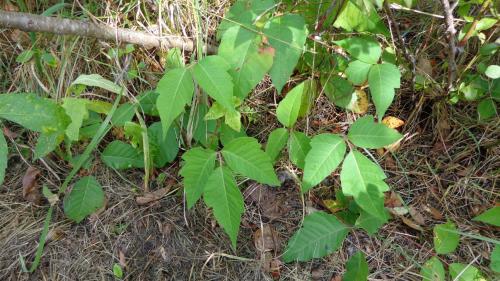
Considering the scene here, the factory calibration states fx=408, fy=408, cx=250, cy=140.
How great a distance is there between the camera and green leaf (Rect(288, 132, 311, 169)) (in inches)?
59.0

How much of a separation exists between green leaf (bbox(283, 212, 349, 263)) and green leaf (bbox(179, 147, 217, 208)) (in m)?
0.43

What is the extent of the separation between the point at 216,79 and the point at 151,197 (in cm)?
66

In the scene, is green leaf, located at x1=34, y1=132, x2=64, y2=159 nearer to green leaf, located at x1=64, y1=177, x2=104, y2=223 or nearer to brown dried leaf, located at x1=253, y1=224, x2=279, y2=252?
green leaf, located at x1=64, y1=177, x2=104, y2=223

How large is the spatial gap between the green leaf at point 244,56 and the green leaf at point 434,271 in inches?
35.9

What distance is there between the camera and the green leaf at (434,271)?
1.45m

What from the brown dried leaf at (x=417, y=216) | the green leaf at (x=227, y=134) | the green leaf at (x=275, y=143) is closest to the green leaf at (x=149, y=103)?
the green leaf at (x=227, y=134)

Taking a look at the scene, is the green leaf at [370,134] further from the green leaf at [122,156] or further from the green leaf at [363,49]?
the green leaf at [122,156]

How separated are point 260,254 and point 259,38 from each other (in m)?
0.82

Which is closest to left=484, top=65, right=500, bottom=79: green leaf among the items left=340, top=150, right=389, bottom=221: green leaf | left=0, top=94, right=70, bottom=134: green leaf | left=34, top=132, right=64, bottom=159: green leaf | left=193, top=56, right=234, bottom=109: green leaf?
left=340, top=150, right=389, bottom=221: green leaf

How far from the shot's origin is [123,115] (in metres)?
1.62

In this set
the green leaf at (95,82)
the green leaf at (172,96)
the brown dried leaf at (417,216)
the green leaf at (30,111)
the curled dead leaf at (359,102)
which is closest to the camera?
the green leaf at (30,111)

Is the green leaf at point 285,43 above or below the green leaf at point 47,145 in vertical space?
above

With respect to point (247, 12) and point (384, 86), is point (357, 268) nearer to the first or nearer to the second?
point (384, 86)

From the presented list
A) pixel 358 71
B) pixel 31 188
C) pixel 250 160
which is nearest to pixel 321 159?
pixel 250 160
